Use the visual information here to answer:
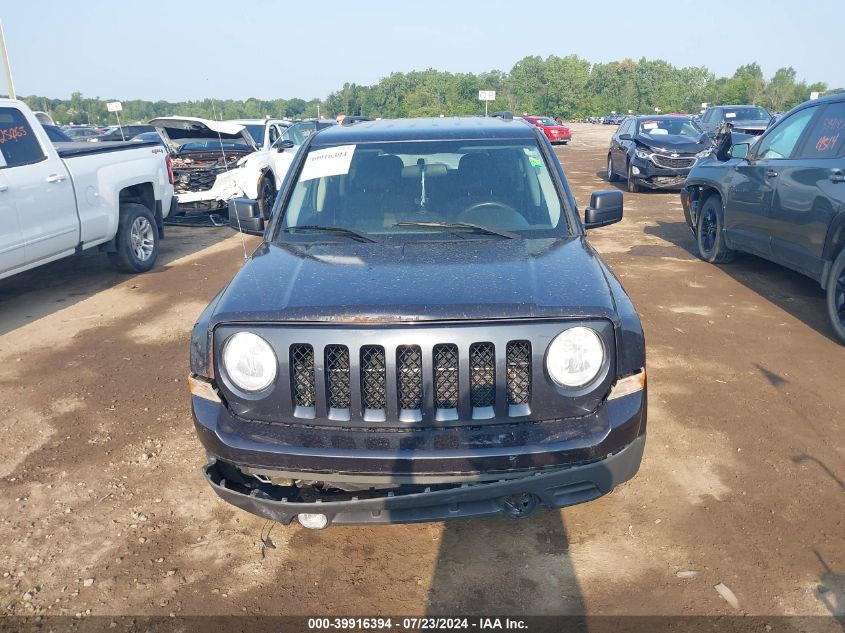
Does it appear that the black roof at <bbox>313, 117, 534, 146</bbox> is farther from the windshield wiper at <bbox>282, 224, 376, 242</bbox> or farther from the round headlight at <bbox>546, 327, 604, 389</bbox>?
the round headlight at <bbox>546, 327, 604, 389</bbox>

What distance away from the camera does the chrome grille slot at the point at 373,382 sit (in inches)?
96.3

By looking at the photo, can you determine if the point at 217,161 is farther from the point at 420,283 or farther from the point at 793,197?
the point at 420,283

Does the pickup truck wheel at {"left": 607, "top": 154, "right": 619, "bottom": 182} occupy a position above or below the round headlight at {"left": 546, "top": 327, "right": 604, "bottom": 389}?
below

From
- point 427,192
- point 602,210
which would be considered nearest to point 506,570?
point 427,192

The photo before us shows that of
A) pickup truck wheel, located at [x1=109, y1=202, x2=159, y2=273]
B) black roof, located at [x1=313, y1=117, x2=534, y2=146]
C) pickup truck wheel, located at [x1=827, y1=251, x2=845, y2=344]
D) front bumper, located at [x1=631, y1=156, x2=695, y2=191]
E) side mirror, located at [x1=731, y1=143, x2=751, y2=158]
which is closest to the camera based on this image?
black roof, located at [x1=313, y1=117, x2=534, y2=146]

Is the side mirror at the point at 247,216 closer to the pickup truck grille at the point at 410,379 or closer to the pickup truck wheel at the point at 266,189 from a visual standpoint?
the pickup truck grille at the point at 410,379

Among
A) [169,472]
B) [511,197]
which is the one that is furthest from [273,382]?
[511,197]

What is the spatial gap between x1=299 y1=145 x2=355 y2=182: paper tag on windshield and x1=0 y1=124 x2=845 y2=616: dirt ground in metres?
1.76

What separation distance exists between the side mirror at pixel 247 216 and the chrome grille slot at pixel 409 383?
191 cm

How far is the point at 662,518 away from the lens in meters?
3.14

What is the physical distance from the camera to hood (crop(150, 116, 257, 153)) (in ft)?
39.5

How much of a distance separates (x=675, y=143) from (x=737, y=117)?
5.68m

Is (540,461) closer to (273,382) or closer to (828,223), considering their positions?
(273,382)

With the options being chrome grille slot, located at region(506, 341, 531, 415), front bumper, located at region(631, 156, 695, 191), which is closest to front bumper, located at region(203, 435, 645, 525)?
chrome grille slot, located at region(506, 341, 531, 415)
